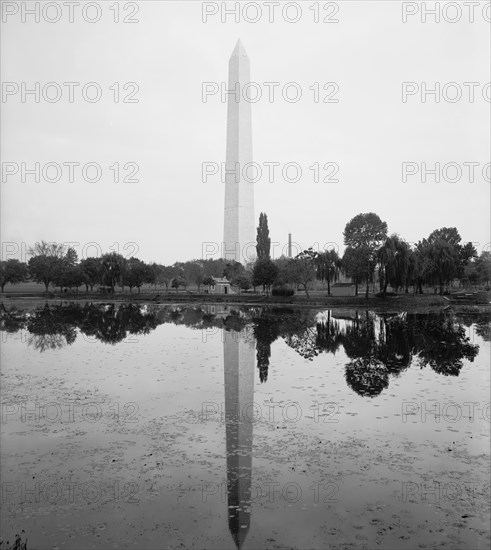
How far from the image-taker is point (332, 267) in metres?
61.0

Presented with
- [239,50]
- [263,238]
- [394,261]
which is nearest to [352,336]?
[394,261]

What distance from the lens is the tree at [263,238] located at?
81125mm

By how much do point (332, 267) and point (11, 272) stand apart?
55463 millimetres

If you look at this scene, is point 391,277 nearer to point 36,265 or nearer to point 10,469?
point 10,469

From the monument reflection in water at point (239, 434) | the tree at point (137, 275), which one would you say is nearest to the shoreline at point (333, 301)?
the tree at point (137, 275)

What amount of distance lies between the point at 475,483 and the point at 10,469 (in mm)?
7724

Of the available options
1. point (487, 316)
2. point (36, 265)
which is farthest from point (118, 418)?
point (36, 265)

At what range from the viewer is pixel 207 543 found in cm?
643

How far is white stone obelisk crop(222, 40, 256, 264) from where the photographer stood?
74.8m

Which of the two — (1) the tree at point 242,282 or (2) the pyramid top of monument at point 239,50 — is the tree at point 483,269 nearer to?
(1) the tree at point 242,282

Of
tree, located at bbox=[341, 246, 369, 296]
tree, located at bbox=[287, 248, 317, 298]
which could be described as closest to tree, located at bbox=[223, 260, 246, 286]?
tree, located at bbox=[287, 248, 317, 298]

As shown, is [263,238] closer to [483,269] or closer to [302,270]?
[302,270]

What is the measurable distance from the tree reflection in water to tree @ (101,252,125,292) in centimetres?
4535

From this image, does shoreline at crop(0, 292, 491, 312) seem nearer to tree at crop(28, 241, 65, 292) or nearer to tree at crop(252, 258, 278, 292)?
tree at crop(252, 258, 278, 292)
